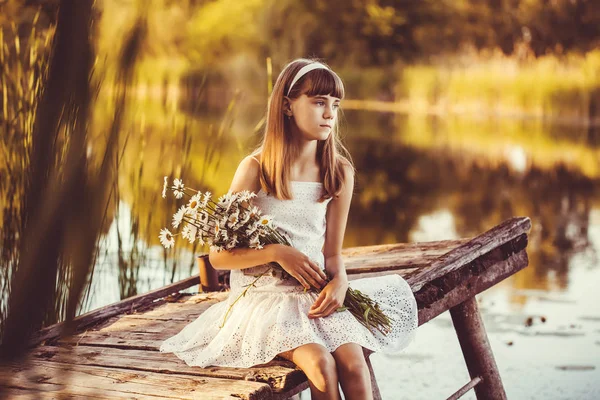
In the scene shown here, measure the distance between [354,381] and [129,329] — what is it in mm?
Result: 846

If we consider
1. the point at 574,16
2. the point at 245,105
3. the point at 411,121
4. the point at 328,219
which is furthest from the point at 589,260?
the point at 574,16

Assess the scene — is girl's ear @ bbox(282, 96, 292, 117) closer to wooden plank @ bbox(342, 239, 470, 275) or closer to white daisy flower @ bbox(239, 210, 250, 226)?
white daisy flower @ bbox(239, 210, 250, 226)

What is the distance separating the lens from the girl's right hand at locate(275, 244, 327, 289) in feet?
7.89

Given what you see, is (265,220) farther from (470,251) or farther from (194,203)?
(470,251)

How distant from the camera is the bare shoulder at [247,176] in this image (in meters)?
2.60

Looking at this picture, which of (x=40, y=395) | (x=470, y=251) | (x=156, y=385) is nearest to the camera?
(x=40, y=395)

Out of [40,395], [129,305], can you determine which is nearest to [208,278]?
[129,305]

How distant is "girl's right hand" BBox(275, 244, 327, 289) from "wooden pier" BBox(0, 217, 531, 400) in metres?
0.24

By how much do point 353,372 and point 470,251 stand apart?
108 centimetres

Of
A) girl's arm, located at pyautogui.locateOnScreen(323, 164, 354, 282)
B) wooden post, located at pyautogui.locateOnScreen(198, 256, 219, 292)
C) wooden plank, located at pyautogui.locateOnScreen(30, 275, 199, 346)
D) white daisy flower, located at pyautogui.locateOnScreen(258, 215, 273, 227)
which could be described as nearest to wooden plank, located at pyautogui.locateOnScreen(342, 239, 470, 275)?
wooden post, located at pyautogui.locateOnScreen(198, 256, 219, 292)

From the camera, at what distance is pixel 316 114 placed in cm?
257

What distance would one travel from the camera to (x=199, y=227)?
96.1 inches

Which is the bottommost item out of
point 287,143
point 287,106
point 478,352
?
point 478,352

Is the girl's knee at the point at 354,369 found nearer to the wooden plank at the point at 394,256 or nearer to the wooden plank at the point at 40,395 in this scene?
the wooden plank at the point at 40,395
